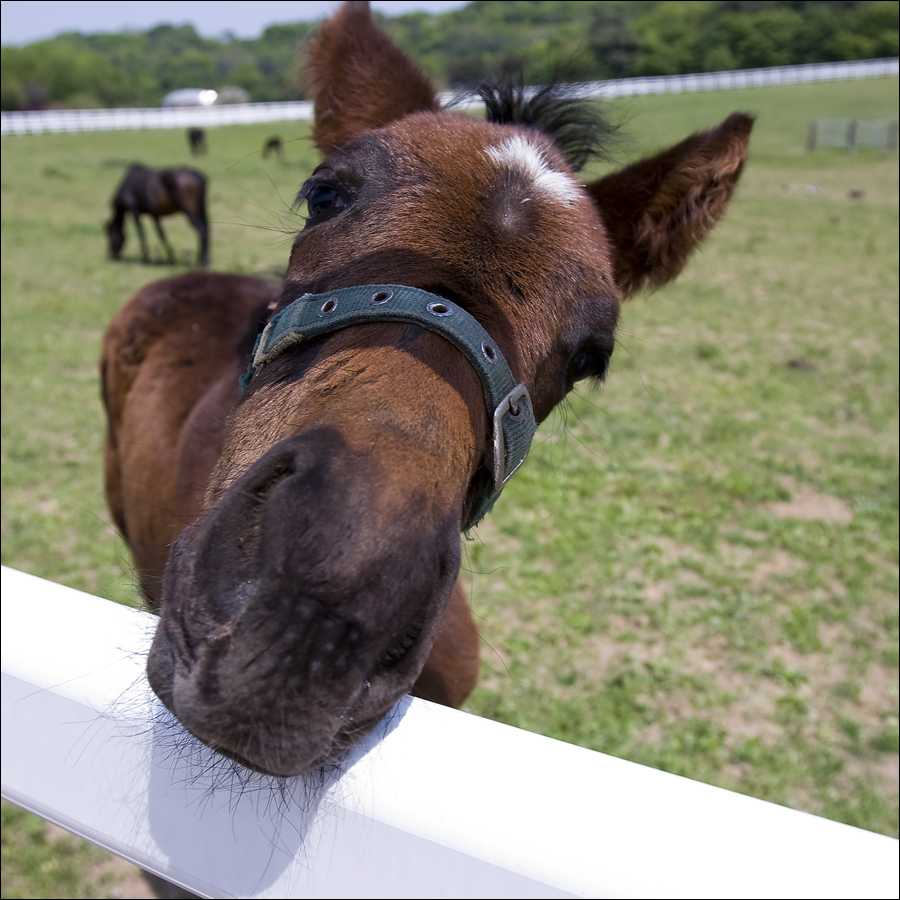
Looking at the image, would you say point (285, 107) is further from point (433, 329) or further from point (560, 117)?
point (433, 329)

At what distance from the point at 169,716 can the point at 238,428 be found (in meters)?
0.56

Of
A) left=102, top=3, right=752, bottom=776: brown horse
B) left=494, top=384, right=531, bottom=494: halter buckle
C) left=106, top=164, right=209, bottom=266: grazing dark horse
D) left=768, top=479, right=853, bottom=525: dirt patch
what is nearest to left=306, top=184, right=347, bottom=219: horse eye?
left=102, top=3, right=752, bottom=776: brown horse

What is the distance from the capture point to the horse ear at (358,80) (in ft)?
7.34

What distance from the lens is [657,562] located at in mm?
4562

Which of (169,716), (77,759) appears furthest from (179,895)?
(169,716)

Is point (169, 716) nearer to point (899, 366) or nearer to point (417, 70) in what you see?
point (417, 70)

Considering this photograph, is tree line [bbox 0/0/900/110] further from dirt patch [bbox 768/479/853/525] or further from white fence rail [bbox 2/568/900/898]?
dirt patch [bbox 768/479/853/525]

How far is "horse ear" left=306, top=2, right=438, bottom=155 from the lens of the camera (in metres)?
2.24

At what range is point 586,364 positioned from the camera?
1.82m

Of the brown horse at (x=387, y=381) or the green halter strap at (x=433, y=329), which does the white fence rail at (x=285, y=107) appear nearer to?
the brown horse at (x=387, y=381)

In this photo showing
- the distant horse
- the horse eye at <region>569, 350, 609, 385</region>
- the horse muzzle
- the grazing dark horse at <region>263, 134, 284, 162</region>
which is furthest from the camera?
the distant horse

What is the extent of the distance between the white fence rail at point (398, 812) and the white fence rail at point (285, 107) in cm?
210

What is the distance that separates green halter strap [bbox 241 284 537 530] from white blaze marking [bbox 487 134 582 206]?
510 millimetres

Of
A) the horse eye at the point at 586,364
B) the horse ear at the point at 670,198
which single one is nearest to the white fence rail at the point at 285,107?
the horse ear at the point at 670,198
